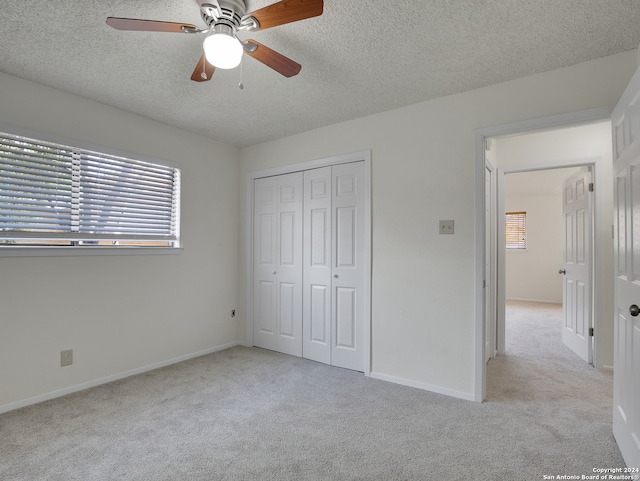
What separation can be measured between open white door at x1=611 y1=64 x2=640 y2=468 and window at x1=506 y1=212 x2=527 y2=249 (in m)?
6.42

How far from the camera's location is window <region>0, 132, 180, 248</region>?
2.54 m

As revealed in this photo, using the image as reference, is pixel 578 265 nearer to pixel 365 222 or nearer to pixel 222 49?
pixel 365 222

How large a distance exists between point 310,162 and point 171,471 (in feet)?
9.31

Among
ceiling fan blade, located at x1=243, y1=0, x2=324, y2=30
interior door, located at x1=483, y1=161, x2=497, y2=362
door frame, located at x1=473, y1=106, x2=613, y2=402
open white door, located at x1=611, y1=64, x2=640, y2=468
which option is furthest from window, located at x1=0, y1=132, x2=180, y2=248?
open white door, located at x1=611, y1=64, x2=640, y2=468

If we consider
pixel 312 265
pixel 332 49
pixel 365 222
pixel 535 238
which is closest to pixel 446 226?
pixel 365 222

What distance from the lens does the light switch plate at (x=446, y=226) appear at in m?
2.81

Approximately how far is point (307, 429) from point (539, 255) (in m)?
7.40

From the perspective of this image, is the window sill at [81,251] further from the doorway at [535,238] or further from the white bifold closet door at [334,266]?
the doorway at [535,238]

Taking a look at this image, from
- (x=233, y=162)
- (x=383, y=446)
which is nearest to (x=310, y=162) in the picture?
(x=233, y=162)

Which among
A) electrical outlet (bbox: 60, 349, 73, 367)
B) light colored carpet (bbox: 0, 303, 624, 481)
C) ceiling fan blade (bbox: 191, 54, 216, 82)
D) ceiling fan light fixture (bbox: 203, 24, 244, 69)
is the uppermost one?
ceiling fan blade (bbox: 191, 54, 216, 82)

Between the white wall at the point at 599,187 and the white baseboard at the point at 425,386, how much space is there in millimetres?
1742

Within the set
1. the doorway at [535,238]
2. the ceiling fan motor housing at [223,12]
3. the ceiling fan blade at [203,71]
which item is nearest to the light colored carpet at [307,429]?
the ceiling fan blade at [203,71]

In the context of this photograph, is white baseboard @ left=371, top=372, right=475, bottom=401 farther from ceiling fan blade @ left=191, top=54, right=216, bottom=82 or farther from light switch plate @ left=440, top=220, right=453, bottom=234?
ceiling fan blade @ left=191, top=54, right=216, bottom=82

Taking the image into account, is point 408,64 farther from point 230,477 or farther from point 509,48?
point 230,477
